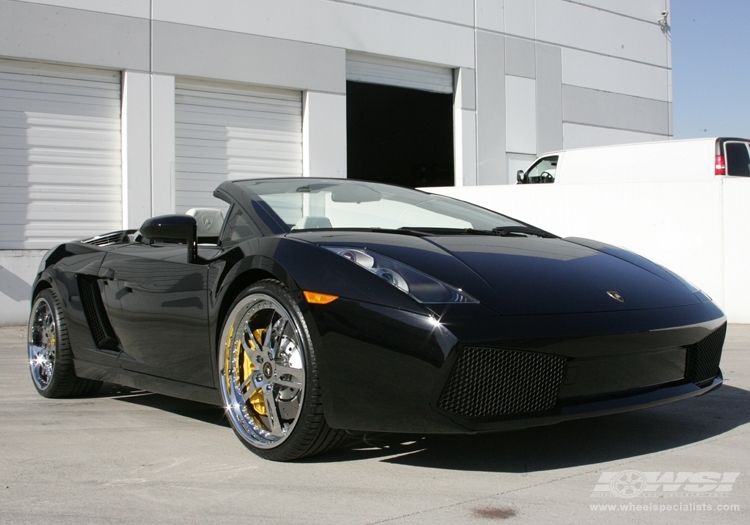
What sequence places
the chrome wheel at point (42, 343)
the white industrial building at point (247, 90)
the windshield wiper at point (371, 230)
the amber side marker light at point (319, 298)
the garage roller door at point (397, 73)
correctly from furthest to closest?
the garage roller door at point (397, 73)
the white industrial building at point (247, 90)
the chrome wheel at point (42, 343)
the windshield wiper at point (371, 230)
the amber side marker light at point (319, 298)

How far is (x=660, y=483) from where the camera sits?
2918 mm

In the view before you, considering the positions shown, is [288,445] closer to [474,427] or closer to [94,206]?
[474,427]

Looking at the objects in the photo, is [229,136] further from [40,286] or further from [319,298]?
[319,298]

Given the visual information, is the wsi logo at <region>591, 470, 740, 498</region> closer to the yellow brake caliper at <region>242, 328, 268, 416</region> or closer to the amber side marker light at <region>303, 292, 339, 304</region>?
the amber side marker light at <region>303, 292, 339, 304</region>

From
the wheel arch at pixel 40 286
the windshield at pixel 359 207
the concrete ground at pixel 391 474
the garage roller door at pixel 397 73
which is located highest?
the garage roller door at pixel 397 73

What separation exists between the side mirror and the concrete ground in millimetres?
843

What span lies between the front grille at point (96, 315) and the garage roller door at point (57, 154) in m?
6.44

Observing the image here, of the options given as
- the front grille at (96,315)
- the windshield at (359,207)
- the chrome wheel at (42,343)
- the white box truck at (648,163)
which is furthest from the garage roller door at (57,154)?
the windshield at (359,207)

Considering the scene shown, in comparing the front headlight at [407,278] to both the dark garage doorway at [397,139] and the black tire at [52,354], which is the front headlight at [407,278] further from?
the dark garage doorway at [397,139]

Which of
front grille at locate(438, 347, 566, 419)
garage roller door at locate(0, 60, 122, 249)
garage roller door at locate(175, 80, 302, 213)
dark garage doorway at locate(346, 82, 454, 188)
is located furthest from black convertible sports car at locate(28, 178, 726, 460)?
dark garage doorway at locate(346, 82, 454, 188)

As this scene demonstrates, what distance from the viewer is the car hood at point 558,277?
316 cm

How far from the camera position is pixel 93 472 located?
3.31 metres

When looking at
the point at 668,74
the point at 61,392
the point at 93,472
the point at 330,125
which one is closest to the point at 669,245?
the point at 330,125

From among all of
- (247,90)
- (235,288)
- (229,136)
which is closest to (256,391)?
(235,288)
